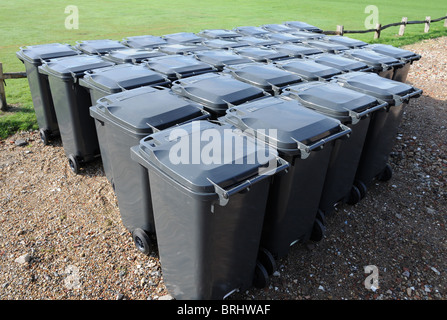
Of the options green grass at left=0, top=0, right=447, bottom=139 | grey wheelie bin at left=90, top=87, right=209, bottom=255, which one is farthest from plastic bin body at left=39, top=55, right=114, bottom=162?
green grass at left=0, top=0, right=447, bottom=139

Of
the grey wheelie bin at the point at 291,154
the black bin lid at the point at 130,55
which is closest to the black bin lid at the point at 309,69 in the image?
the grey wheelie bin at the point at 291,154

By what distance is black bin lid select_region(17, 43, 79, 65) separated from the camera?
523 centimetres

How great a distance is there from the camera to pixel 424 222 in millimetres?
4281

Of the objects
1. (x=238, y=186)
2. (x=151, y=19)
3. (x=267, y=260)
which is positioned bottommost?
(x=267, y=260)

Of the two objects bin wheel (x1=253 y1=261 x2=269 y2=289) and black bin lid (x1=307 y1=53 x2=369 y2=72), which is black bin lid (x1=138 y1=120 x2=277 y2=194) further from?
black bin lid (x1=307 y1=53 x2=369 y2=72)

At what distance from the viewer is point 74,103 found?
4.63m

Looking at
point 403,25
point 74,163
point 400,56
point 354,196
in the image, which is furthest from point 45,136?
point 403,25

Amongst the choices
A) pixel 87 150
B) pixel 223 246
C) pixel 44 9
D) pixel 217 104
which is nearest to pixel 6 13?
pixel 44 9

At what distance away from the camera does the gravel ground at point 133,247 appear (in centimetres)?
330

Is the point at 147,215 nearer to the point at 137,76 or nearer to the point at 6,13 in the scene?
the point at 137,76

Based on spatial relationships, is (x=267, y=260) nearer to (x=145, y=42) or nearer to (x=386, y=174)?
(x=386, y=174)

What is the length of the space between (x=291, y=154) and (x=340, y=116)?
3.42 feet
